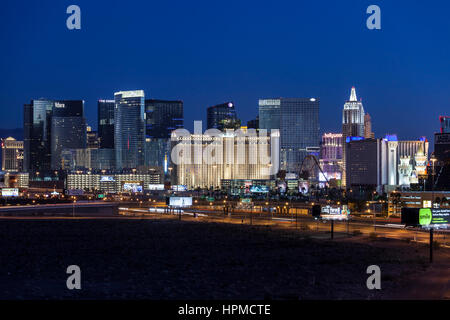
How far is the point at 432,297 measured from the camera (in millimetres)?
27922

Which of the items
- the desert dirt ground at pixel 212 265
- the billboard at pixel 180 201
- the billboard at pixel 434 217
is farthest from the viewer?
the billboard at pixel 180 201

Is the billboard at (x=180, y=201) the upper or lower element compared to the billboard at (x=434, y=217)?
lower

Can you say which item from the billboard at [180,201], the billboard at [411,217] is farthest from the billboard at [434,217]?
the billboard at [180,201]

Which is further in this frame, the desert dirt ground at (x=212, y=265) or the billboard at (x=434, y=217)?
the billboard at (x=434, y=217)

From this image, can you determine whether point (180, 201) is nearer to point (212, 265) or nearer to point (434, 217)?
point (434, 217)

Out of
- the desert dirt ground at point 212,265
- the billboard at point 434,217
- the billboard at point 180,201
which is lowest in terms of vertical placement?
the desert dirt ground at point 212,265

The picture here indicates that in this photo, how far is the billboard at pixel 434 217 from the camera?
43969mm

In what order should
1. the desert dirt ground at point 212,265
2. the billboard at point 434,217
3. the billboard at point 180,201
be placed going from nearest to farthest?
the desert dirt ground at point 212,265 → the billboard at point 434,217 → the billboard at point 180,201

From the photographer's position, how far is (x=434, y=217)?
44.6 meters

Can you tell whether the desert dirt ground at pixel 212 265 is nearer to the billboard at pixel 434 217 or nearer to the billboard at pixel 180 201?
the billboard at pixel 434 217

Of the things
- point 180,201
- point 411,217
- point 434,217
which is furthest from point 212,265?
point 180,201
